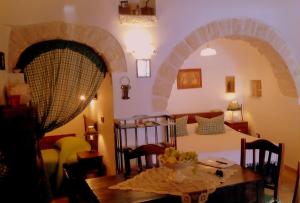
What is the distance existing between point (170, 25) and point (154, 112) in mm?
1112

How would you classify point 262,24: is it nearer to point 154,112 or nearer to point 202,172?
point 154,112

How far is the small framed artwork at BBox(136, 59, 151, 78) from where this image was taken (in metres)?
3.86

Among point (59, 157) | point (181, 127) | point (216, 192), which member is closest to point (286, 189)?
point (181, 127)

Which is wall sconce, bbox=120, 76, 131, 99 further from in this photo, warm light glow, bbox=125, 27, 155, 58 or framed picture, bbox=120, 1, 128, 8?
framed picture, bbox=120, 1, 128, 8

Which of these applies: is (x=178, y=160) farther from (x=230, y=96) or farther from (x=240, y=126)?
(x=230, y=96)

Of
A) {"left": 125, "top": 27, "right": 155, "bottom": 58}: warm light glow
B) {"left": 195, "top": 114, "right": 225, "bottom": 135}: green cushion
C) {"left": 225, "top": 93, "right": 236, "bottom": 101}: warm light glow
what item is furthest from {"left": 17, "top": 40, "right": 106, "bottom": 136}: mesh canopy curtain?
{"left": 225, "top": 93, "right": 236, "bottom": 101}: warm light glow

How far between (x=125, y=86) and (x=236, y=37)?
1791 mm

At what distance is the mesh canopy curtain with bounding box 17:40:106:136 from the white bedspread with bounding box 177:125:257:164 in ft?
5.81

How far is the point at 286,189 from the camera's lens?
14.1 feet

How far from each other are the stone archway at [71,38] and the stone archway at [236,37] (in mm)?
558

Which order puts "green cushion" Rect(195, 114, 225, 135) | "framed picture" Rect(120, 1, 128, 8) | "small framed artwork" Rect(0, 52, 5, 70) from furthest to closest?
1. "green cushion" Rect(195, 114, 225, 135)
2. "framed picture" Rect(120, 1, 128, 8)
3. "small framed artwork" Rect(0, 52, 5, 70)

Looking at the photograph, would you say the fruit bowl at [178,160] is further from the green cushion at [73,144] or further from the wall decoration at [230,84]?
the wall decoration at [230,84]

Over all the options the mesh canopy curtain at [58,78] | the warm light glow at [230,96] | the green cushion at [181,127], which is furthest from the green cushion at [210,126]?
the mesh canopy curtain at [58,78]

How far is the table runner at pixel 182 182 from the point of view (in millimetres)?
2182
